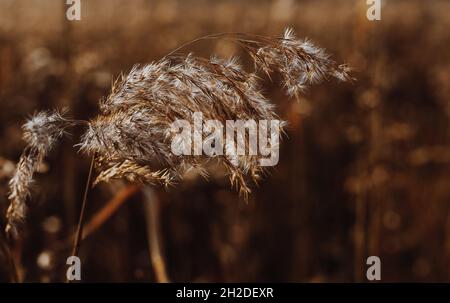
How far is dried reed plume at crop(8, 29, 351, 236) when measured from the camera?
1.04 metres

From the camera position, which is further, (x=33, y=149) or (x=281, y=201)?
(x=281, y=201)

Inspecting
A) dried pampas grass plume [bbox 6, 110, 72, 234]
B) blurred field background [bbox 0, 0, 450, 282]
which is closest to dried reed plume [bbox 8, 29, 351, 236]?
dried pampas grass plume [bbox 6, 110, 72, 234]

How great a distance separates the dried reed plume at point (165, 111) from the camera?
1.04 m

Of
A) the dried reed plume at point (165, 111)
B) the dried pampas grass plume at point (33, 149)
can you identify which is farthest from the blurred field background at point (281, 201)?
the dried reed plume at point (165, 111)

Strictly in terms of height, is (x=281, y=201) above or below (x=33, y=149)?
above

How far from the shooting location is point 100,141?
1029 mm

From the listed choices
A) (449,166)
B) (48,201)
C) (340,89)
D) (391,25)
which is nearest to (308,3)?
(391,25)

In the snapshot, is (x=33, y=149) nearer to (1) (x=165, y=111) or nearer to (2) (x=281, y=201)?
(1) (x=165, y=111)

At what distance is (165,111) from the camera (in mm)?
1052

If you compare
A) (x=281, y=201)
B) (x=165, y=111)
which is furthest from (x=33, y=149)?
(x=281, y=201)

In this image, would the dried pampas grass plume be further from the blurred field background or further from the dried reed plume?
the blurred field background

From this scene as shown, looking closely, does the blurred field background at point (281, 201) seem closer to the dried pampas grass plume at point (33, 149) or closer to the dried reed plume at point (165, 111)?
the dried pampas grass plume at point (33, 149)
